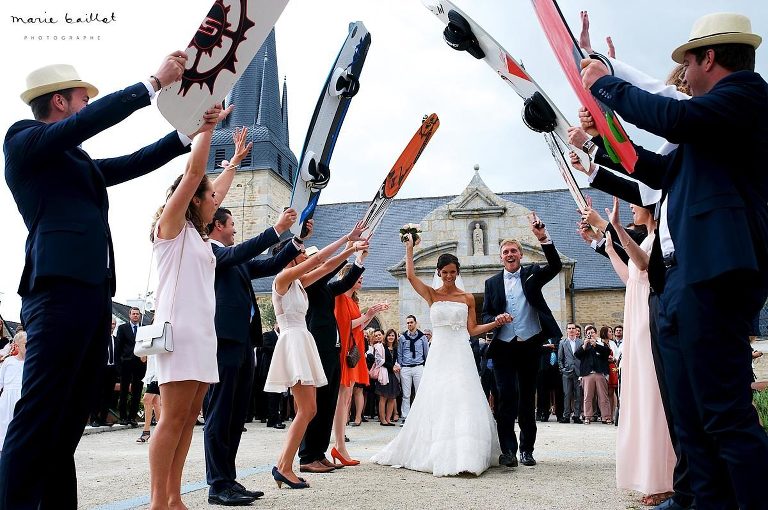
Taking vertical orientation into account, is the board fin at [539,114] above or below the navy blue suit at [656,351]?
above

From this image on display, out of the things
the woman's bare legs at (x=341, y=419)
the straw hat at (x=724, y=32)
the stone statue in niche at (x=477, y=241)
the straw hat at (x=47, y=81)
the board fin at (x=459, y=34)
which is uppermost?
the stone statue in niche at (x=477, y=241)

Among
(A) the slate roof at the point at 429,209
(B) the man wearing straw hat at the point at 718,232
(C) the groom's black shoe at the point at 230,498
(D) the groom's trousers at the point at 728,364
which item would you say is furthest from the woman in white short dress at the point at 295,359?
(A) the slate roof at the point at 429,209

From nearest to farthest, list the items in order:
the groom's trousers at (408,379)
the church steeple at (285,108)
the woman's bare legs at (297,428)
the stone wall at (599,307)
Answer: the woman's bare legs at (297,428) < the groom's trousers at (408,379) < the stone wall at (599,307) < the church steeple at (285,108)

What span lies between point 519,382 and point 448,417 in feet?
3.55

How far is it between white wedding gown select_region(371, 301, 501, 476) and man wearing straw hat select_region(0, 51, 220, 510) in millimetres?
3723

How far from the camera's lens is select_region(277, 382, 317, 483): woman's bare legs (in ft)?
17.6

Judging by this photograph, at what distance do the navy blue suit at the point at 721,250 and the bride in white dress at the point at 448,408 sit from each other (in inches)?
138

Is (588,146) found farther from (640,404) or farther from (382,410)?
(382,410)

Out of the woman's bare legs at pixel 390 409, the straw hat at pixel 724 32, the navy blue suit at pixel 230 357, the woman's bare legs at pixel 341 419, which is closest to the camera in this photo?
the straw hat at pixel 724 32

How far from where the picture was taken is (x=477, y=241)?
98.1 ft

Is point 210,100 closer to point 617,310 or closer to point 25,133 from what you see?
point 25,133

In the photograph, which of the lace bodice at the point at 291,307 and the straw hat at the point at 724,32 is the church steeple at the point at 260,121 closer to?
the lace bodice at the point at 291,307

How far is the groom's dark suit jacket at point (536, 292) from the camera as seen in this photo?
697 cm

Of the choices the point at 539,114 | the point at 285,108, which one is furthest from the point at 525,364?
the point at 285,108
